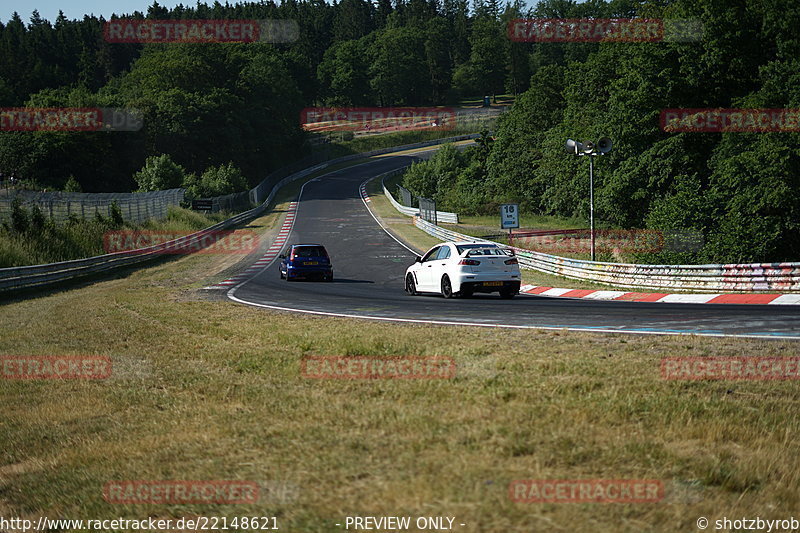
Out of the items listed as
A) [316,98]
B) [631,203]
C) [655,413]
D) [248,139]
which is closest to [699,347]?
[655,413]

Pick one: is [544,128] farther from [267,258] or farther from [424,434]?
[424,434]

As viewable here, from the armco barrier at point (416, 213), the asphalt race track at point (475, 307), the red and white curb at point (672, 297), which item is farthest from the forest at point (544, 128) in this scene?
the asphalt race track at point (475, 307)

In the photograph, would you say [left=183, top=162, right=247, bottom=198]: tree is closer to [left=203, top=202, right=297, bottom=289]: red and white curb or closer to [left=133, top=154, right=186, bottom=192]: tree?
[left=133, top=154, right=186, bottom=192]: tree

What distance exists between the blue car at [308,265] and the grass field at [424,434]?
61.3 feet

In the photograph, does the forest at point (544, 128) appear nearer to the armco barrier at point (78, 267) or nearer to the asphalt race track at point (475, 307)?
the asphalt race track at point (475, 307)

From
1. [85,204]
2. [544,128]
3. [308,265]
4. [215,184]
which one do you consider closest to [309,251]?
[308,265]

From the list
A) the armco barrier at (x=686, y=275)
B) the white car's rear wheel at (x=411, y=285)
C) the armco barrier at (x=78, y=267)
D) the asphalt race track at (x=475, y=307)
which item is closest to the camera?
the asphalt race track at (x=475, y=307)

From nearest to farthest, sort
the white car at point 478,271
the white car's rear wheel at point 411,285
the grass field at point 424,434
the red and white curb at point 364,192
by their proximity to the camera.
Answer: the grass field at point 424,434 < the white car at point 478,271 < the white car's rear wheel at point 411,285 < the red and white curb at point 364,192

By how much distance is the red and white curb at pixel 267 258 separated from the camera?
97.6ft

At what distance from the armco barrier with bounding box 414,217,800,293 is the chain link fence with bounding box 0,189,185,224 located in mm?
24789

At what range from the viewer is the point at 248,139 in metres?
114

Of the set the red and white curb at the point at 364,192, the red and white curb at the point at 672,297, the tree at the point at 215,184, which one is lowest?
the red and white curb at the point at 672,297

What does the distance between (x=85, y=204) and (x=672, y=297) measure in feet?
112

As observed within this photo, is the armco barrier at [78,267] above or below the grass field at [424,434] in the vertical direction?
below
